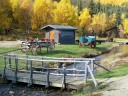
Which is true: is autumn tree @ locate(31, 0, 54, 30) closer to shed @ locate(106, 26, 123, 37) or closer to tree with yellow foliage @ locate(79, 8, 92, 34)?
tree with yellow foliage @ locate(79, 8, 92, 34)

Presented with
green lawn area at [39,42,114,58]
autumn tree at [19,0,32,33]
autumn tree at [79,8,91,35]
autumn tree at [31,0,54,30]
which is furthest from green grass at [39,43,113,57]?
autumn tree at [79,8,91,35]

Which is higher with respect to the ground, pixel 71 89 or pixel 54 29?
pixel 54 29

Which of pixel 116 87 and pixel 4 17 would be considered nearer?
pixel 116 87

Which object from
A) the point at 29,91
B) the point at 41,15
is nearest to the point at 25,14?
the point at 41,15

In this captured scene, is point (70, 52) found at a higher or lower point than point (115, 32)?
lower

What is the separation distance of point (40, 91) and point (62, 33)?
126ft

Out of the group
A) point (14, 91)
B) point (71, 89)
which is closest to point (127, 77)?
point (71, 89)

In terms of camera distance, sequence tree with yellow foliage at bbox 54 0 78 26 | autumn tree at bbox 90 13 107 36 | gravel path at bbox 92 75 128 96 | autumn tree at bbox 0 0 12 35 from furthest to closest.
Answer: autumn tree at bbox 90 13 107 36
tree with yellow foliage at bbox 54 0 78 26
autumn tree at bbox 0 0 12 35
gravel path at bbox 92 75 128 96

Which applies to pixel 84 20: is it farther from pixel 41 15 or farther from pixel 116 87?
pixel 116 87

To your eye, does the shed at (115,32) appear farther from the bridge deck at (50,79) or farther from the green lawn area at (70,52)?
the bridge deck at (50,79)

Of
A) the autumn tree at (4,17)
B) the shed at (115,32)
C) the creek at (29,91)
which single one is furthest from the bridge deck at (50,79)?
the shed at (115,32)

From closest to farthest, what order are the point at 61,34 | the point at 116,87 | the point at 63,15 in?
the point at 116,87 < the point at 61,34 < the point at 63,15

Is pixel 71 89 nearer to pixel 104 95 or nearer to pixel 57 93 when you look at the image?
pixel 57 93

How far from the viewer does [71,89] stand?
17844mm
